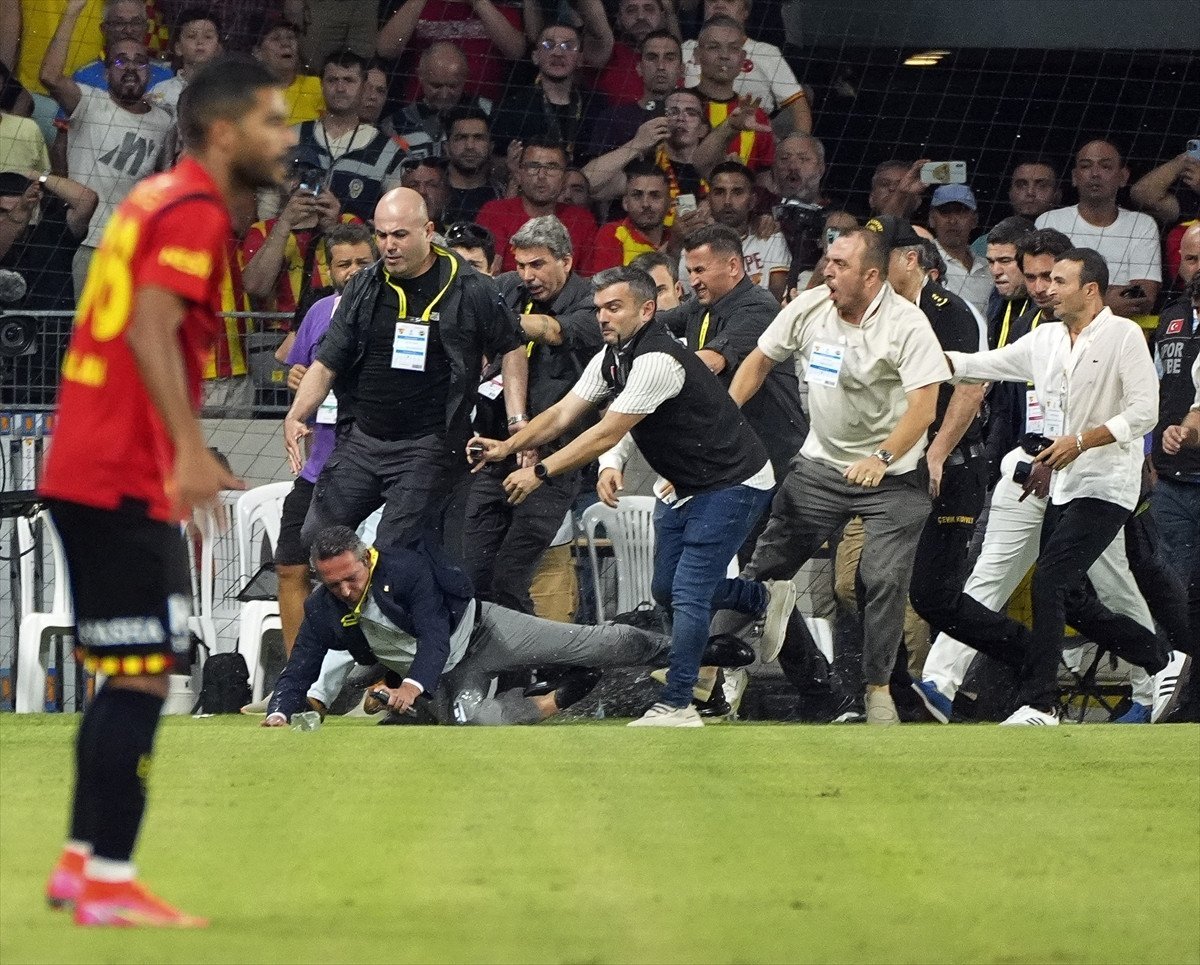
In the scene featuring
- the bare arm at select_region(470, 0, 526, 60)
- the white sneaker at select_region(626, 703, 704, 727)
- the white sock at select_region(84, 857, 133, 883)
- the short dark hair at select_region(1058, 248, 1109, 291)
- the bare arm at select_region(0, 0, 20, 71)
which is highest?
the bare arm at select_region(470, 0, 526, 60)

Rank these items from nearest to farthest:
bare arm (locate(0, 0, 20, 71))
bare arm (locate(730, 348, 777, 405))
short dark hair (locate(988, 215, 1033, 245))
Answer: bare arm (locate(730, 348, 777, 405)) → short dark hair (locate(988, 215, 1033, 245)) → bare arm (locate(0, 0, 20, 71))

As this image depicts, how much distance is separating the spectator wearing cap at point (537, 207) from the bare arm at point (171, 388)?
6.79m

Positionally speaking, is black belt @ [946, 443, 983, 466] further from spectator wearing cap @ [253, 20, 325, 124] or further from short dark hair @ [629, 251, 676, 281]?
spectator wearing cap @ [253, 20, 325, 124]

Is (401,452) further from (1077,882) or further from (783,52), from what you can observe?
(783,52)

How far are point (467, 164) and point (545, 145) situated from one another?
518 millimetres

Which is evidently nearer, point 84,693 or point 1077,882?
point 1077,882

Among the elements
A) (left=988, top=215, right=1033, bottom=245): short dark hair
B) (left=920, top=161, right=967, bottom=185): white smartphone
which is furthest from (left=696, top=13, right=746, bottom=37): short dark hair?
(left=988, top=215, right=1033, bottom=245): short dark hair

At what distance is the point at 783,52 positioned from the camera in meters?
11.6

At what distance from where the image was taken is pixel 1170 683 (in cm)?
812

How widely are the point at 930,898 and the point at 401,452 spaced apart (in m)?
4.07

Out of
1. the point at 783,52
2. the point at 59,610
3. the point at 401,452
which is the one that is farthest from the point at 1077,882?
the point at 783,52

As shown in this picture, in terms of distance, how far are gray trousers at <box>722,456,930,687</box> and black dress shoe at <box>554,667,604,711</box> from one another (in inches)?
A: 39.0

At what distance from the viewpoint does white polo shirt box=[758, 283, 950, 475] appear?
728 cm

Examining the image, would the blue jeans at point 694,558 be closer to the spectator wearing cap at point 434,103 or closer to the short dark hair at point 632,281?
the short dark hair at point 632,281
